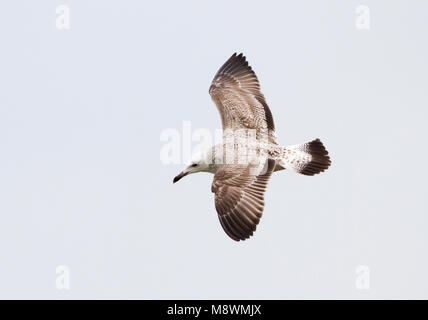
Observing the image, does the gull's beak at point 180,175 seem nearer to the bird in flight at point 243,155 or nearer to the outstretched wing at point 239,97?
the bird in flight at point 243,155

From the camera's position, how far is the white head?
1162cm

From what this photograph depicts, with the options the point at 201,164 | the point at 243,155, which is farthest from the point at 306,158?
the point at 201,164

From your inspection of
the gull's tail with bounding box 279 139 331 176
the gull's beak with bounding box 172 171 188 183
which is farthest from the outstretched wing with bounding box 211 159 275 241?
the gull's beak with bounding box 172 171 188 183

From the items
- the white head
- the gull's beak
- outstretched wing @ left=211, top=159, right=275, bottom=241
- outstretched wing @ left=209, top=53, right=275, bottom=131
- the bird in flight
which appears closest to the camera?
outstretched wing @ left=211, top=159, right=275, bottom=241

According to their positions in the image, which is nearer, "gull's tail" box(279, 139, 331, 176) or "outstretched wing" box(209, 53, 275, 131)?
"gull's tail" box(279, 139, 331, 176)

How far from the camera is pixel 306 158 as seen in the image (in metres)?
11.9

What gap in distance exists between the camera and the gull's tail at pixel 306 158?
460 inches

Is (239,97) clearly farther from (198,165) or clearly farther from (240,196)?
(240,196)

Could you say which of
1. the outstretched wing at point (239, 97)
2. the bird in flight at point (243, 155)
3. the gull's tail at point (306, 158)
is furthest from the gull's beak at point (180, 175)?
the gull's tail at point (306, 158)

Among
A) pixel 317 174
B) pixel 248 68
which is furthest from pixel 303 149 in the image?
pixel 248 68

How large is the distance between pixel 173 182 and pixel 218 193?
1.04m

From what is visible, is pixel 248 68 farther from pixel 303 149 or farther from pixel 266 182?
pixel 266 182

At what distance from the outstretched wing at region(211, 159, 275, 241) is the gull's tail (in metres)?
0.53

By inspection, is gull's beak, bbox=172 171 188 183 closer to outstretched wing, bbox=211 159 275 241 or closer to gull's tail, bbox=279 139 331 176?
outstretched wing, bbox=211 159 275 241
